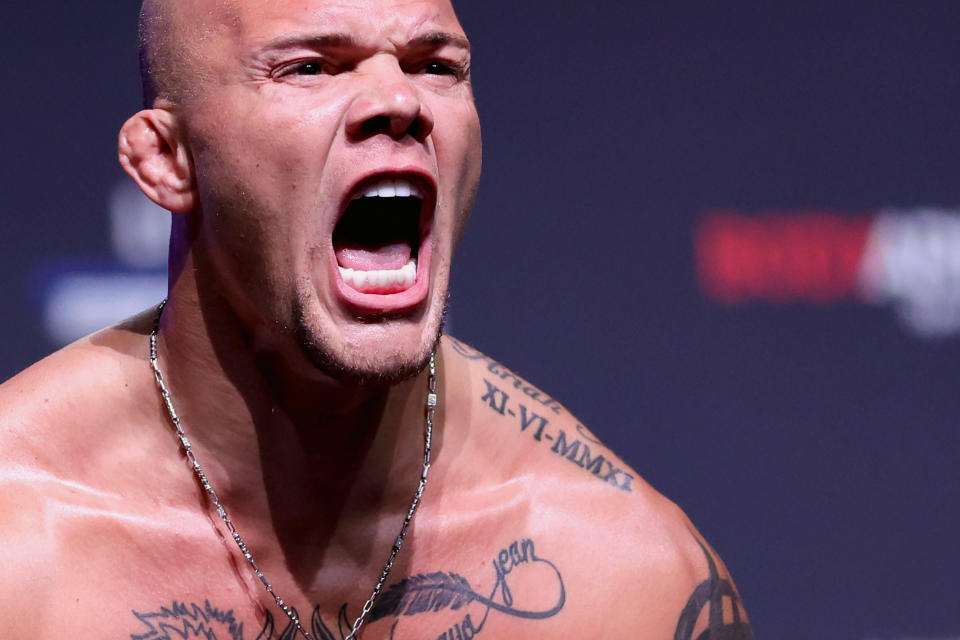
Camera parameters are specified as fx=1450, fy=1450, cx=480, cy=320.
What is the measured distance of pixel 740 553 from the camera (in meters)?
2.32

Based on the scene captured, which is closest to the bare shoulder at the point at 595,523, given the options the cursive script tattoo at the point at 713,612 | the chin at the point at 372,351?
the cursive script tattoo at the point at 713,612

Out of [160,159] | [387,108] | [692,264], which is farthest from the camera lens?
[692,264]

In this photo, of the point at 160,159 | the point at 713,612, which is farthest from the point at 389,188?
the point at 713,612

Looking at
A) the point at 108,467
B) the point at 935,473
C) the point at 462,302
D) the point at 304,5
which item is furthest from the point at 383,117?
the point at 935,473

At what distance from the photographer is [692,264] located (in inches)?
89.2

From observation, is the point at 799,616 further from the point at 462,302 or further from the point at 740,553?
the point at 462,302

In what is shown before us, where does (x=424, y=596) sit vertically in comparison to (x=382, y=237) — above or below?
below

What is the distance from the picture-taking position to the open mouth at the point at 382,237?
1.15m

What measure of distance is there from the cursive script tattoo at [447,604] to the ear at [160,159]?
339mm

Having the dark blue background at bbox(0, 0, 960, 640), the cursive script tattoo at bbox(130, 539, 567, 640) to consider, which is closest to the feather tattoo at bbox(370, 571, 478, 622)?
the cursive script tattoo at bbox(130, 539, 567, 640)

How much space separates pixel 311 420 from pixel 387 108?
A: 0.97 ft

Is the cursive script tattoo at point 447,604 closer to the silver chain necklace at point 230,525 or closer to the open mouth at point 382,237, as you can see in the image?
the silver chain necklace at point 230,525

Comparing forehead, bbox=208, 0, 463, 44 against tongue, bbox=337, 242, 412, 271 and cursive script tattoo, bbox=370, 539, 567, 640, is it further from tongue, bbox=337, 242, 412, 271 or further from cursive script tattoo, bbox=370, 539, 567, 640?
cursive script tattoo, bbox=370, 539, 567, 640

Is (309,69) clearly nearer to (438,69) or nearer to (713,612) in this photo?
(438,69)
